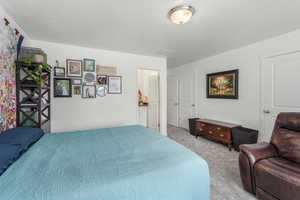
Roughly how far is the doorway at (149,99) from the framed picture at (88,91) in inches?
48.5

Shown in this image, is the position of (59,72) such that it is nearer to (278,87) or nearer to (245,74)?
(245,74)

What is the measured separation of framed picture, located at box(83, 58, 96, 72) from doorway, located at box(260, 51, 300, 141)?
377cm

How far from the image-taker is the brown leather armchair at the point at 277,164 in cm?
128

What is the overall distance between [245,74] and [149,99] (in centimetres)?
277

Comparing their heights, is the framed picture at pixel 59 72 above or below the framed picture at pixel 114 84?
above

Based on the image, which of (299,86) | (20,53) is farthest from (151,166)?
(299,86)

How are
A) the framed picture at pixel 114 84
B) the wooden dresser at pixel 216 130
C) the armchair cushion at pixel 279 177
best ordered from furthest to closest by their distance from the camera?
the framed picture at pixel 114 84 < the wooden dresser at pixel 216 130 < the armchair cushion at pixel 279 177

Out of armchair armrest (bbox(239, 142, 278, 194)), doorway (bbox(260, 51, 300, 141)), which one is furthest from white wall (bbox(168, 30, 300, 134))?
armchair armrest (bbox(239, 142, 278, 194))

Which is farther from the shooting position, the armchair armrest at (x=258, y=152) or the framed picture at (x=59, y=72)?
the framed picture at (x=59, y=72)

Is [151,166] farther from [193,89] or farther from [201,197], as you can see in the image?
[193,89]

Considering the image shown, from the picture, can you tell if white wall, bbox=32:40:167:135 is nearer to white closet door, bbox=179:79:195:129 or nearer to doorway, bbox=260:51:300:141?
white closet door, bbox=179:79:195:129

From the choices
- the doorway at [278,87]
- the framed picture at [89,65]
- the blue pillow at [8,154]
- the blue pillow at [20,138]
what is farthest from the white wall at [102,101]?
the doorway at [278,87]

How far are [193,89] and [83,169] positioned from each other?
13.5ft

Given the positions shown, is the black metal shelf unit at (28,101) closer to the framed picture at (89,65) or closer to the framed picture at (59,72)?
the framed picture at (59,72)
